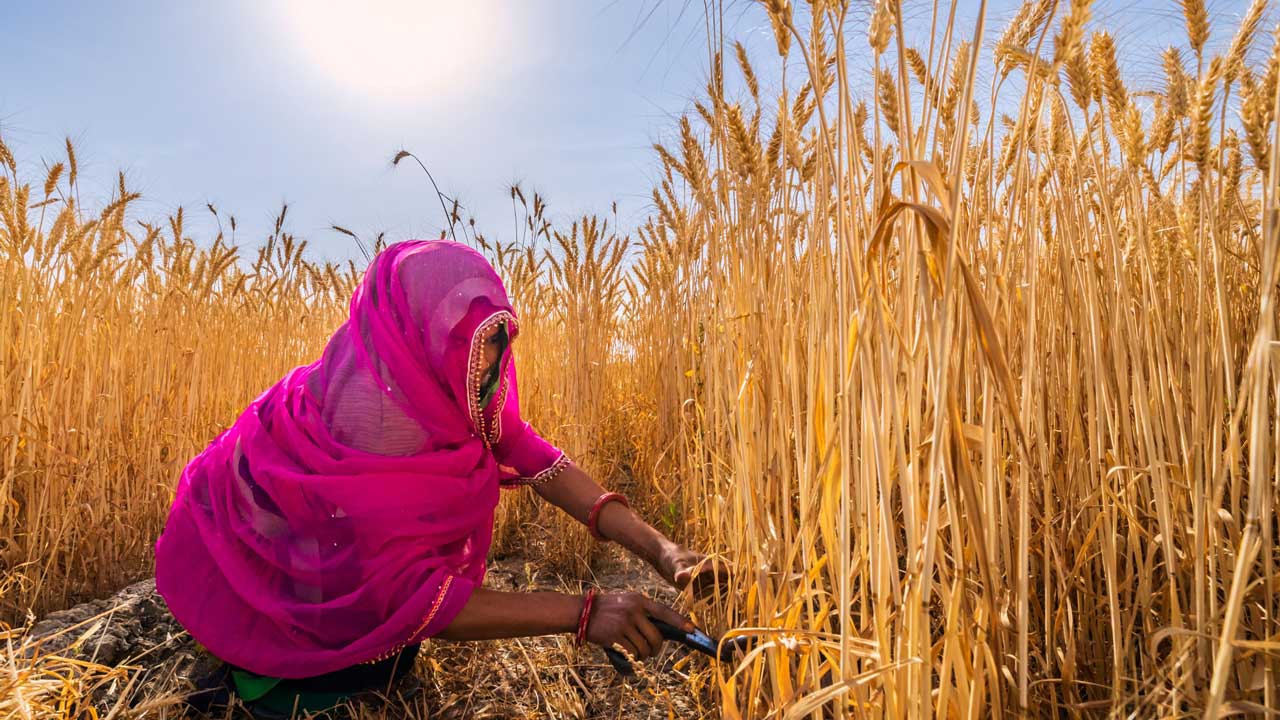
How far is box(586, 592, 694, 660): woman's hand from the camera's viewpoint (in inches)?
39.9

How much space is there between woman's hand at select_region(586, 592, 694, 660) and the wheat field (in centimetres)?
12

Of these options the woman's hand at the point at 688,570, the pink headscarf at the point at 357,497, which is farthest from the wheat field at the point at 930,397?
the pink headscarf at the point at 357,497

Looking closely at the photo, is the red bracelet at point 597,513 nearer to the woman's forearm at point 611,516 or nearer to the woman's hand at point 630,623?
the woman's forearm at point 611,516

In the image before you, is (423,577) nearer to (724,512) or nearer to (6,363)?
(724,512)

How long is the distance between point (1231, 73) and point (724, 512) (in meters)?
0.85

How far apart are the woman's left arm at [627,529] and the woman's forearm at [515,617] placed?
0.22 m

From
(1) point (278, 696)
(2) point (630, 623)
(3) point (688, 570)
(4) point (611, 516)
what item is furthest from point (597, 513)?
(1) point (278, 696)

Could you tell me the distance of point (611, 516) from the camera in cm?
140

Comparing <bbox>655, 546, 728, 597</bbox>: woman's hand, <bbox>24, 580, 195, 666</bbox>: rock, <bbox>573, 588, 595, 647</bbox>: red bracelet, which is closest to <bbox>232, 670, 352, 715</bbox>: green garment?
<bbox>24, 580, 195, 666</bbox>: rock

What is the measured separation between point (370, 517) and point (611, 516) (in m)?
0.48

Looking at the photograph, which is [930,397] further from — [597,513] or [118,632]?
[118,632]

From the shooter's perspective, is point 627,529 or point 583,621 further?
point 627,529

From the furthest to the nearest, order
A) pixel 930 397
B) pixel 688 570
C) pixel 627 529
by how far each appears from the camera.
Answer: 1. pixel 627 529
2. pixel 688 570
3. pixel 930 397

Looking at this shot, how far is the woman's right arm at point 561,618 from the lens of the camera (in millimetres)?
1022
